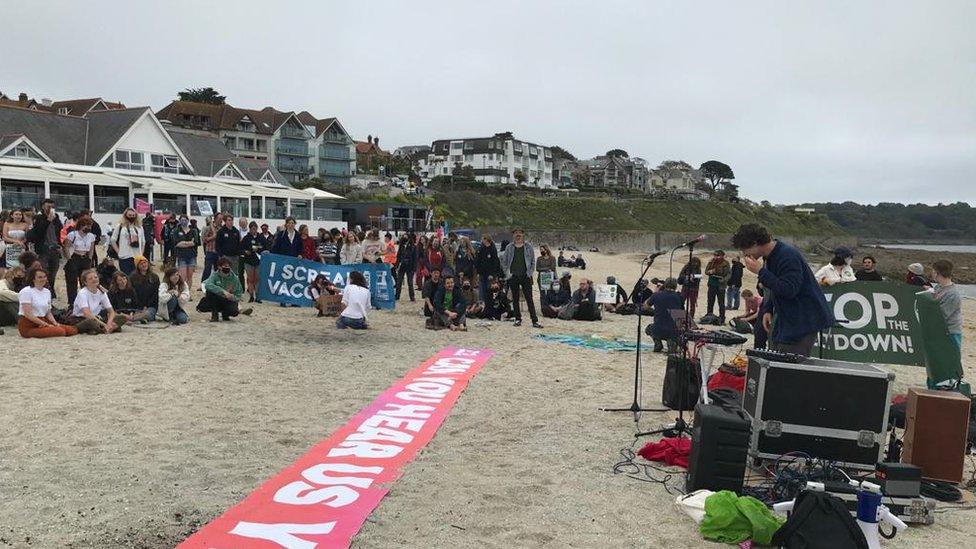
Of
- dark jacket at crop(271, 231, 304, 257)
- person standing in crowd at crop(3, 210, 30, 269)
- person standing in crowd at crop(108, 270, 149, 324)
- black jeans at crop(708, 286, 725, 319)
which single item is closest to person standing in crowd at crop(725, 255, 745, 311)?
black jeans at crop(708, 286, 725, 319)

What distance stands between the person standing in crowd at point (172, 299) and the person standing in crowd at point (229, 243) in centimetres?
234

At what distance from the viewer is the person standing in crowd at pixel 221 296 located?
13211mm

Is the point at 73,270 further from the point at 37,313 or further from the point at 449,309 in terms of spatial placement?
the point at 449,309

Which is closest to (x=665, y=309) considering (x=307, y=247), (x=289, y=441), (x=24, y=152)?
(x=289, y=441)

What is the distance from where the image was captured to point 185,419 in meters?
7.00

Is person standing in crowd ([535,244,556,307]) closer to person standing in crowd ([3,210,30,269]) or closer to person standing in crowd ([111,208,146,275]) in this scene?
person standing in crowd ([111,208,146,275])

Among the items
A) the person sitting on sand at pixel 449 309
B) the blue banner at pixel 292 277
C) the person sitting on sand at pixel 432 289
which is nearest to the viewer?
the person sitting on sand at pixel 449 309

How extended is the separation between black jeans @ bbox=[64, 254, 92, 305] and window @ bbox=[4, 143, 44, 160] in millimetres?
36026

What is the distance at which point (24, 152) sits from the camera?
42.1 metres

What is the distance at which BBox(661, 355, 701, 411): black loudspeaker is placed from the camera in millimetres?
7716

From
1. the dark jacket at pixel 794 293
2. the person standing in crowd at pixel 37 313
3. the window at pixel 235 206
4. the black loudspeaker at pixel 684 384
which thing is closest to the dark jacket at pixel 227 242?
the person standing in crowd at pixel 37 313

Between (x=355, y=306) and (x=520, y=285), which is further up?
(x=520, y=285)

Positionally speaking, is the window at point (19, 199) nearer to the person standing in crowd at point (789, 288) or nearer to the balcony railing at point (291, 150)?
the person standing in crowd at point (789, 288)

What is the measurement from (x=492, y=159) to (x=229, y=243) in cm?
11251
